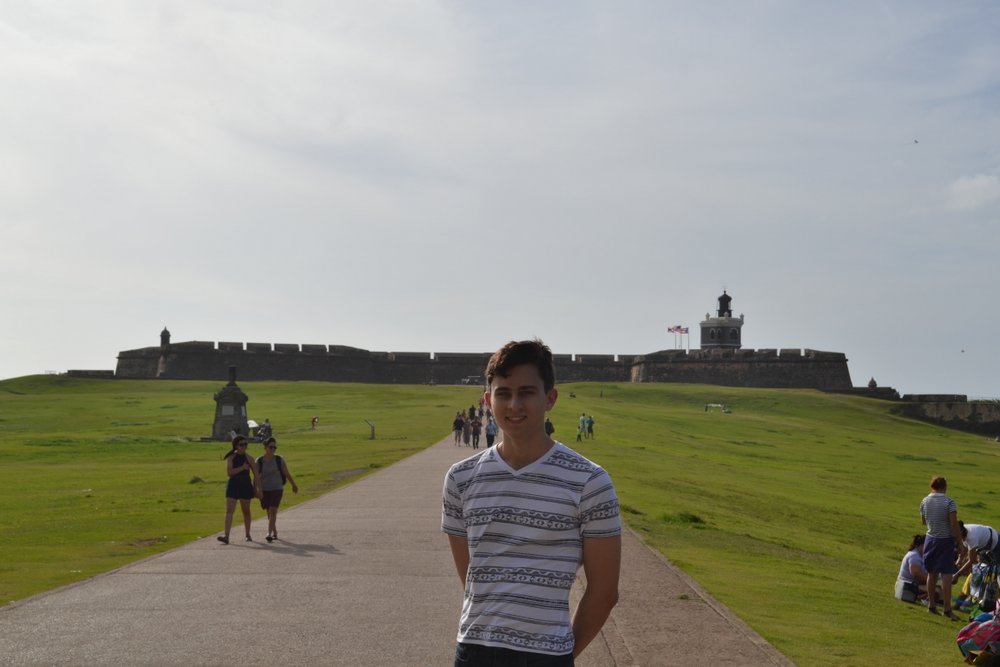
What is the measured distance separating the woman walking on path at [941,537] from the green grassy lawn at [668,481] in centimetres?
48

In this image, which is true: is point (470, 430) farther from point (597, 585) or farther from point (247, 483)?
point (597, 585)

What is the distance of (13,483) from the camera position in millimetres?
22969

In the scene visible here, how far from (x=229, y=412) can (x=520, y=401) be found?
3588 centimetres

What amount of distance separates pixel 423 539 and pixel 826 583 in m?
5.04

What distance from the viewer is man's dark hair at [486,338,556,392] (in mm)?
3977

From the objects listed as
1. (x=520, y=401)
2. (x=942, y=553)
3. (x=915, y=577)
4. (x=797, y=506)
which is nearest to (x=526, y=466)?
(x=520, y=401)

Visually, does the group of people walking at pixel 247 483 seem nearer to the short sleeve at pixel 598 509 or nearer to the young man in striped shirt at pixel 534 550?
the young man in striped shirt at pixel 534 550

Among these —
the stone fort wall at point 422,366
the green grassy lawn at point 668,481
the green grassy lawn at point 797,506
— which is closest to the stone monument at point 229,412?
the green grassy lawn at point 668,481

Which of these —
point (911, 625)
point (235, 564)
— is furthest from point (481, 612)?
point (911, 625)

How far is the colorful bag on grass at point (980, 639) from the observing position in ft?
30.2

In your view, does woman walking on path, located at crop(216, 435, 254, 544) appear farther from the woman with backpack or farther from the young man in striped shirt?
the young man in striped shirt

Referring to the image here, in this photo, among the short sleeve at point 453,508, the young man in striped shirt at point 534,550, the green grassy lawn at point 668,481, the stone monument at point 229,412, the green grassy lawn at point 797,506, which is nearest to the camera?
the young man in striped shirt at point 534,550

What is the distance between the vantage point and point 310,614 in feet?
27.8

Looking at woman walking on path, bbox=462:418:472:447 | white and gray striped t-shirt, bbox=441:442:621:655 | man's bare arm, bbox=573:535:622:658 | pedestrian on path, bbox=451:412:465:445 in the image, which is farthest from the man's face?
woman walking on path, bbox=462:418:472:447
